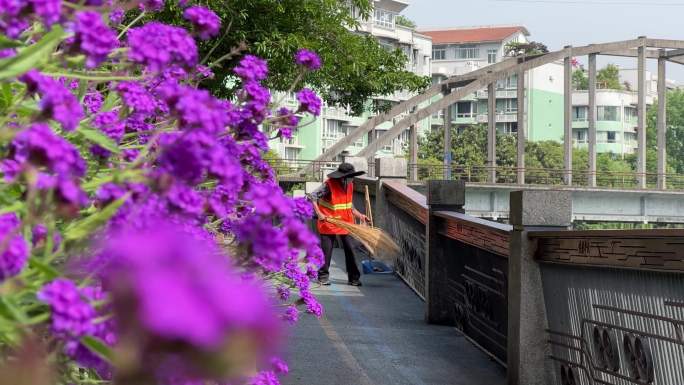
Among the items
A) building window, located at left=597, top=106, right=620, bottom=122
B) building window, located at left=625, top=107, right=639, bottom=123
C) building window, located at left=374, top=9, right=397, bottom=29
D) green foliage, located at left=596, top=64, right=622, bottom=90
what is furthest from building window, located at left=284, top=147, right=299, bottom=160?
green foliage, located at left=596, top=64, right=622, bottom=90

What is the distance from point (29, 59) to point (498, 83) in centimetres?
14912

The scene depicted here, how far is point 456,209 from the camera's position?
10961mm

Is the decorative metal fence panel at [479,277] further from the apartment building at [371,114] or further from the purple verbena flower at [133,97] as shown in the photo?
the apartment building at [371,114]

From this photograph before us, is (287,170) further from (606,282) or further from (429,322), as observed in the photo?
(606,282)

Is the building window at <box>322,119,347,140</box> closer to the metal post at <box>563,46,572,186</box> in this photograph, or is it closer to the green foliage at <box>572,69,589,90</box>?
the metal post at <box>563,46,572,186</box>

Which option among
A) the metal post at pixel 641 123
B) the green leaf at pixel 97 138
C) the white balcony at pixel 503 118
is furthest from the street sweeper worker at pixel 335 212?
the white balcony at pixel 503 118

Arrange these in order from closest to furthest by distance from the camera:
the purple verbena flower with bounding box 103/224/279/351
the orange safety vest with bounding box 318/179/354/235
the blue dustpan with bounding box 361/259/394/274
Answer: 1. the purple verbena flower with bounding box 103/224/279/351
2. the orange safety vest with bounding box 318/179/354/235
3. the blue dustpan with bounding box 361/259/394/274

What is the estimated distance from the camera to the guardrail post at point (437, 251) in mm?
10625

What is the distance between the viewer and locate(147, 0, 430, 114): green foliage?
19953mm

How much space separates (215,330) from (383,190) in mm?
17360

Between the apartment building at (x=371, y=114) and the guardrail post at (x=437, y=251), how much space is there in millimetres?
89925

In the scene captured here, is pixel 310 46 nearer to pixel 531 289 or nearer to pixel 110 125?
pixel 531 289

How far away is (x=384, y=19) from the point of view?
128 metres

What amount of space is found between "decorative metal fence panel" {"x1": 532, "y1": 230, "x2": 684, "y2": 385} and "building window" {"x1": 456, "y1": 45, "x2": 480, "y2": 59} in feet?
510
